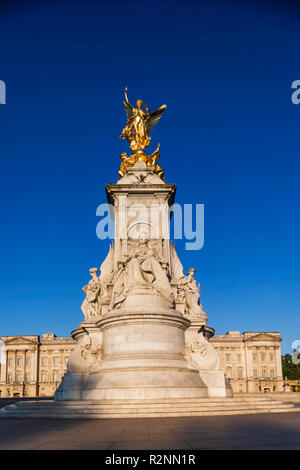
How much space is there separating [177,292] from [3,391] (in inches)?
3165

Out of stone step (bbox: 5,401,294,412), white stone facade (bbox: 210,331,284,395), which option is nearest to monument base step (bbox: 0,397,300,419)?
stone step (bbox: 5,401,294,412)

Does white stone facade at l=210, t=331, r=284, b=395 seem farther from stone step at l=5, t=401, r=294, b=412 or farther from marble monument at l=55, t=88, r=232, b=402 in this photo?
stone step at l=5, t=401, r=294, b=412

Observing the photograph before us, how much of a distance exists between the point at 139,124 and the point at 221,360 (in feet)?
243

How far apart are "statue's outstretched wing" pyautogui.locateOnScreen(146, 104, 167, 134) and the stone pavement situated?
873 inches

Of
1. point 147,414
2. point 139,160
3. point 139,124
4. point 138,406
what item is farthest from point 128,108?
point 147,414

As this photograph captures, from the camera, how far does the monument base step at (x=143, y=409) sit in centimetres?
1470

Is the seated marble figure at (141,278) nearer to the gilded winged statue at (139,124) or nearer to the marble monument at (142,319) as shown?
the marble monument at (142,319)

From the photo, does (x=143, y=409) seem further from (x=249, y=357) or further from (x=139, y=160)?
(x=249, y=357)

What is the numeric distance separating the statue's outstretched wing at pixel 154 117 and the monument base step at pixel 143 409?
19487 millimetres

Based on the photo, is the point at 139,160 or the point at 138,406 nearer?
the point at 138,406

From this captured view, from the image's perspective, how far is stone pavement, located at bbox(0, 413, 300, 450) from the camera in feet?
27.1

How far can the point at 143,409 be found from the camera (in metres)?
14.7

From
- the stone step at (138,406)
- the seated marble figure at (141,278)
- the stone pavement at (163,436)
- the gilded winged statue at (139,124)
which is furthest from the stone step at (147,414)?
the gilded winged statue at (139,124)

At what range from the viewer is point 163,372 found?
1872cm
